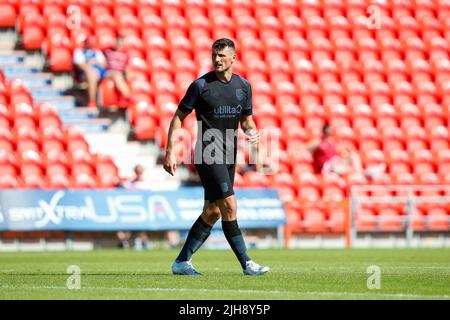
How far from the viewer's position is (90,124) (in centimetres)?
2091

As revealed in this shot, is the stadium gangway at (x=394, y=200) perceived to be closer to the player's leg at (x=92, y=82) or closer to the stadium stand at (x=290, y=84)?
the stadium stand at (x=290, y=84)

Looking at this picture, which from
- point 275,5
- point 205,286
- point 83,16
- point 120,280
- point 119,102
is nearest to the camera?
point 205,286

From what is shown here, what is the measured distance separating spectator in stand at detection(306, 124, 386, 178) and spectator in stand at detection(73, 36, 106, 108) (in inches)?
175

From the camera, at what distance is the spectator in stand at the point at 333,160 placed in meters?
20.8

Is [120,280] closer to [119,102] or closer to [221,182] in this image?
[221,182]

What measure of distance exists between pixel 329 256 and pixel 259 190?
4.51 m

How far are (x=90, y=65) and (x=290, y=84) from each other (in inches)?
189

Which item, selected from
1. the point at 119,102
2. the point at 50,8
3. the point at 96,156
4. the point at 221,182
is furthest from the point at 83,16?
the point at 221,182

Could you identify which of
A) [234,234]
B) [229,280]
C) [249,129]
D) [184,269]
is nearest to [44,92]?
[249,129]

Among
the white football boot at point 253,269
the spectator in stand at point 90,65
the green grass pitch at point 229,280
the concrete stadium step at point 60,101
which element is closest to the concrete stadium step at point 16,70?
the concrete stadium step at point 60,101

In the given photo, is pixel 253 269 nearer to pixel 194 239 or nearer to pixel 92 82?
pixel 194 239

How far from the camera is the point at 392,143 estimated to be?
22.8m

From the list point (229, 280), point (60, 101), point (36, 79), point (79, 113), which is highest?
point (36, 79)

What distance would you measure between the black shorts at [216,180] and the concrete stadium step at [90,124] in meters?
11.1
